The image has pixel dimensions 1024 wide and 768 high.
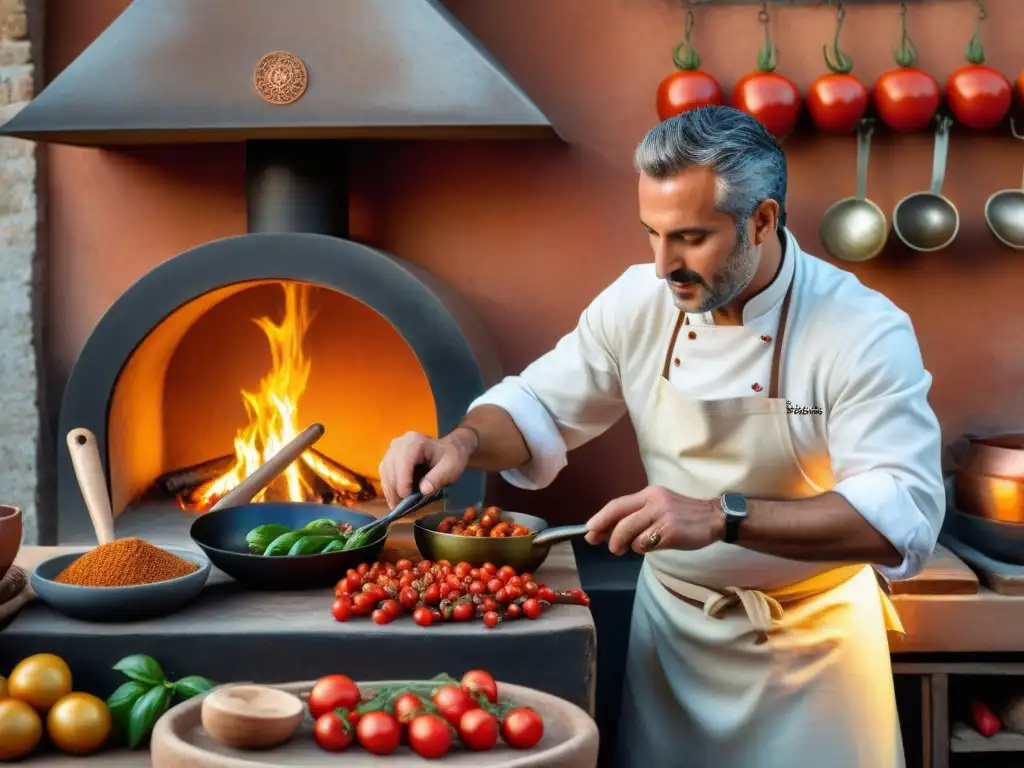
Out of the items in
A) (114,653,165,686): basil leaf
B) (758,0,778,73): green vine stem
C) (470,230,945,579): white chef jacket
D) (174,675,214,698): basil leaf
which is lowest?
(174,675,214,698): basil leaf

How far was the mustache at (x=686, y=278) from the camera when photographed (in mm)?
1937

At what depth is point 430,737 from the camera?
4.81 feet

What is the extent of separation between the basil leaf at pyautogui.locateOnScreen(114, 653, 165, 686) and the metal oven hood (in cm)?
133

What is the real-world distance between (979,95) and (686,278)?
4.81ft

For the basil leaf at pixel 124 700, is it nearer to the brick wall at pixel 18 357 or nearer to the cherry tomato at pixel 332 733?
the cherry tomato at pixel 332 733

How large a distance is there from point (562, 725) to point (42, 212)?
2305 mm

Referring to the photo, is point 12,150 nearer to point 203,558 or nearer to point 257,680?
point 203,558

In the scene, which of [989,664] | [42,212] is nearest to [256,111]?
[42,212]

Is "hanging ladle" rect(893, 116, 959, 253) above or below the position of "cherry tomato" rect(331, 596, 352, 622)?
above

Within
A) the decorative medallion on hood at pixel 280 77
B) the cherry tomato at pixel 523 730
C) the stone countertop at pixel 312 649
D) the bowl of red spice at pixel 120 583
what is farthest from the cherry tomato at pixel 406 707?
the decorative medallion on hood at pixel 280 77

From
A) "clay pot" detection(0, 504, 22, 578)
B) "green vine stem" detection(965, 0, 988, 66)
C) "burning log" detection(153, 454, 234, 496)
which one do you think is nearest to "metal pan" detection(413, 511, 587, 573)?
"clay pot" detection(0, 504, 22, 578)

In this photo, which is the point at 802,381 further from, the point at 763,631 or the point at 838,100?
the point at 838,100

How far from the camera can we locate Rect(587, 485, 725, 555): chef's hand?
1789mm

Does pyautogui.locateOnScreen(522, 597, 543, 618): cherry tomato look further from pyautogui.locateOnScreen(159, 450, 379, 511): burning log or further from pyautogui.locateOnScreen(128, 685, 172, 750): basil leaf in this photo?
pyautogui.locateOnScreen(159, 450, 379, 511): burning log
